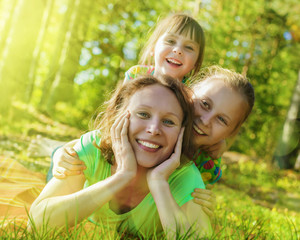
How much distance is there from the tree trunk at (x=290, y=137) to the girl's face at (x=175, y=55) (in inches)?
280

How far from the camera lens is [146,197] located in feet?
7.34

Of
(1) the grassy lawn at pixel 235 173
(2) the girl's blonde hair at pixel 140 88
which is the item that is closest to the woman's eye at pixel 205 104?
(2) the girl's blonde hair at pixel 140 88

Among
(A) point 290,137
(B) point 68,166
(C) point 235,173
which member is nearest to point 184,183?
(B) point 68,166

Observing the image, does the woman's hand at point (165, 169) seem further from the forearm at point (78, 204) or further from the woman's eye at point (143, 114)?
the woman's eye at point (143, 114)

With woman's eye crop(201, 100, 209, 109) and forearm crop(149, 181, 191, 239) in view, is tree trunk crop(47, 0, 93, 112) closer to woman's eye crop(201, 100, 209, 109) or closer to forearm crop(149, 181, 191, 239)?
woman's eye crop(201, 100, 209, 109)

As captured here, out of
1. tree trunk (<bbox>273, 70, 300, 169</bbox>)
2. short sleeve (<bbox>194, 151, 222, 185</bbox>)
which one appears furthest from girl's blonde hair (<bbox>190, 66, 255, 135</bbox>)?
tree trunk (<bbox>273, 70, 300, 169</bbox>)

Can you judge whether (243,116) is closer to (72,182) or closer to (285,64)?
(72,182)

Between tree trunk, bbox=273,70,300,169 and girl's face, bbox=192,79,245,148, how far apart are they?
7.73 m

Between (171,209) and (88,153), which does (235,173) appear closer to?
(88,153)

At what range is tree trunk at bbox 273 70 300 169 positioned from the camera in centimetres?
960

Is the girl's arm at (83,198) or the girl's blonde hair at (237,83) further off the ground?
the girl's blonde hair at (237,83)

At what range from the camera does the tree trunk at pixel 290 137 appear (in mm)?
9602

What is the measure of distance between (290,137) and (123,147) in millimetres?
8750

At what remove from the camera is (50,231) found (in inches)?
73.2
